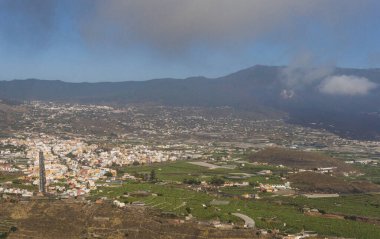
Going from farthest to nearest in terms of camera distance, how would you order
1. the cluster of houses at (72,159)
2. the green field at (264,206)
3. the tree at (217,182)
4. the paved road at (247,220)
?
the tree at (217,182) → the cluster of houses at (72,159) → the green field at (264,206) → the paved road at (247,220)

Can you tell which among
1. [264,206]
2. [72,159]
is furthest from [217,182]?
[72,159]

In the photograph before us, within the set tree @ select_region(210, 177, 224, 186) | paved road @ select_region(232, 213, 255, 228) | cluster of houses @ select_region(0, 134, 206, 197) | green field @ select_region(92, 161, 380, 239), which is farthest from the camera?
tree @ select_region(210, 177, 224, 186)

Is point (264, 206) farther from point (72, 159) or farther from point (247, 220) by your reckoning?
point (72, 159)

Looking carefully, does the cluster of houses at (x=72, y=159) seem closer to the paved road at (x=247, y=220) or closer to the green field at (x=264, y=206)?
the green field at (x=264, y=206)

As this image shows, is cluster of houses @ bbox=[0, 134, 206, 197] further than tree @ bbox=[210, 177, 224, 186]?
No

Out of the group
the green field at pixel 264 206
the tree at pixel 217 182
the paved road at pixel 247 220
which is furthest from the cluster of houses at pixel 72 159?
the paved road at pixel 247 220

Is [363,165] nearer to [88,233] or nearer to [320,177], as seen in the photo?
[320,177]

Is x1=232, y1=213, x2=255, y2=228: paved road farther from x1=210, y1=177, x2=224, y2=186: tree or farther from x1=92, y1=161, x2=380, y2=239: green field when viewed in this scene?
x1=210, y1=177, x2=224, y2=186: tree

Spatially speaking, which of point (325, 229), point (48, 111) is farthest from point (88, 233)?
point (48, 111)

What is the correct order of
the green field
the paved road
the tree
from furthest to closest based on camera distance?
1. the tree
2. the green field
3. the paved road

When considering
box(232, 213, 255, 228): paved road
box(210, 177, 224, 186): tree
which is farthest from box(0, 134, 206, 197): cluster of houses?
box(232, 213, 255, 228): paved road

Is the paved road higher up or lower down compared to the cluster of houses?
lower down
